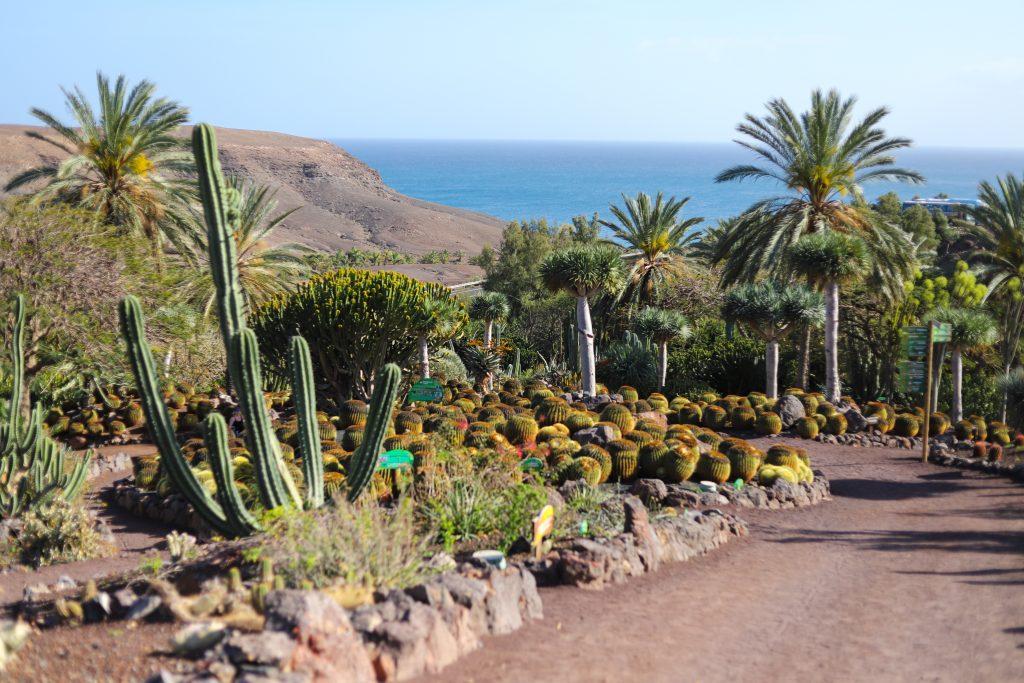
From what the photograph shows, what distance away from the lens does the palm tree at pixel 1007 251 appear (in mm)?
22047

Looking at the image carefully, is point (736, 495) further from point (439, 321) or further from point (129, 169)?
point (129, 169)

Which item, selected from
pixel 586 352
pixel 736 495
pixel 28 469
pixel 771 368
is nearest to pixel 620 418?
pixel 736 495

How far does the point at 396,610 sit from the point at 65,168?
53.1ft

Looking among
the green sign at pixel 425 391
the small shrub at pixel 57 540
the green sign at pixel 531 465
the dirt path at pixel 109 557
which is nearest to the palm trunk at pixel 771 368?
the green sign at pixel 425 391

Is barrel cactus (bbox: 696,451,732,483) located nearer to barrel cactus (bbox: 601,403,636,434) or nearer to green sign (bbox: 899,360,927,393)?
barrel cactus (bbox: 601,403,636,434)

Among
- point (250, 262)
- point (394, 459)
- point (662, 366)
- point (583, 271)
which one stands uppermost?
point (583, 271)

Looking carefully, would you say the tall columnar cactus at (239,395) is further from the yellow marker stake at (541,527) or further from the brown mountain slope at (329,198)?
the brown mountain slope at (329,198)

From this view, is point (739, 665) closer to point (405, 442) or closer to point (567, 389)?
point (405, 442)

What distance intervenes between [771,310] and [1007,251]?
766 centimetres

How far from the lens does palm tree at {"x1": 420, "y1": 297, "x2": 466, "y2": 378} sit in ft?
56.6

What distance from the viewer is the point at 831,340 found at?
20031mm

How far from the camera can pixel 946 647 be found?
727 centimetres

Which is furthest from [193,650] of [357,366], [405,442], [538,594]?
[357,366]

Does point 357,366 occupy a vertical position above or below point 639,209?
below
